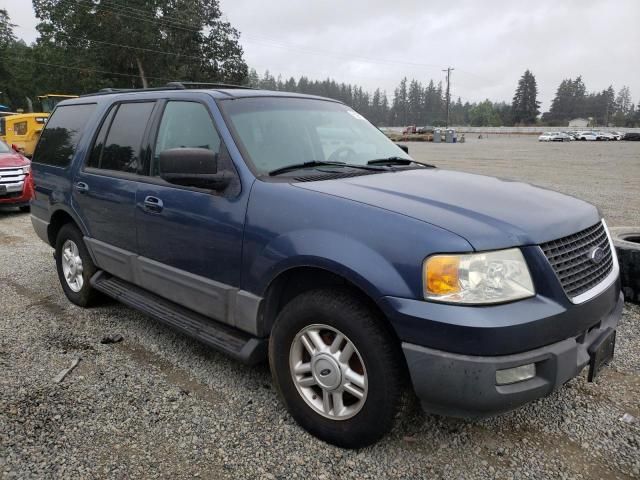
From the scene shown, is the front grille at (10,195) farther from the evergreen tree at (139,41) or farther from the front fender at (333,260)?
the evergreen tree at (139,41)

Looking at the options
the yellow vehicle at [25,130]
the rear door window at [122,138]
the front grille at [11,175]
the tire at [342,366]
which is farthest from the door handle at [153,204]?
the yellow vehicle at [25,130]

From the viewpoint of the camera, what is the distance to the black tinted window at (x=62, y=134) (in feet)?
14.3

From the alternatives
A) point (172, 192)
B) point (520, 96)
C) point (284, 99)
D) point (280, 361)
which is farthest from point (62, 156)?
point (520, 96)

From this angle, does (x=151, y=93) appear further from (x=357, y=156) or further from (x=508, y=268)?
(x=508, y=268)

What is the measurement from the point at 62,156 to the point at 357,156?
2.78 meters

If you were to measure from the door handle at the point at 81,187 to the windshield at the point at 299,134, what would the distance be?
1.64 metres

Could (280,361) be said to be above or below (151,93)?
below

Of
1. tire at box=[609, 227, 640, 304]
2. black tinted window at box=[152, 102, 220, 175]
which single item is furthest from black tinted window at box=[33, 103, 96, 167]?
tire at box=[609, 227, 640, 304]

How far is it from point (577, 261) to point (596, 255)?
0.68 ft

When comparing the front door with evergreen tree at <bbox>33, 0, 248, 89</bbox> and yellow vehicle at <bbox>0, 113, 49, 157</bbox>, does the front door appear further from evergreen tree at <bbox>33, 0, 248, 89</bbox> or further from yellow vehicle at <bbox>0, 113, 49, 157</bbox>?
evergreen tree at <bbox>33, 0, 248, 89</bbox>

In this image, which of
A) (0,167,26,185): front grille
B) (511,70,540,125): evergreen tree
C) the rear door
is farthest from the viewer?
(511,70,540,125): evergreen tree

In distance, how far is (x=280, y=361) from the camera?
266cm

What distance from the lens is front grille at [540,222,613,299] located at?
224cm

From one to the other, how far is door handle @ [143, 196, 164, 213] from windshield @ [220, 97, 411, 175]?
29.4 inches
